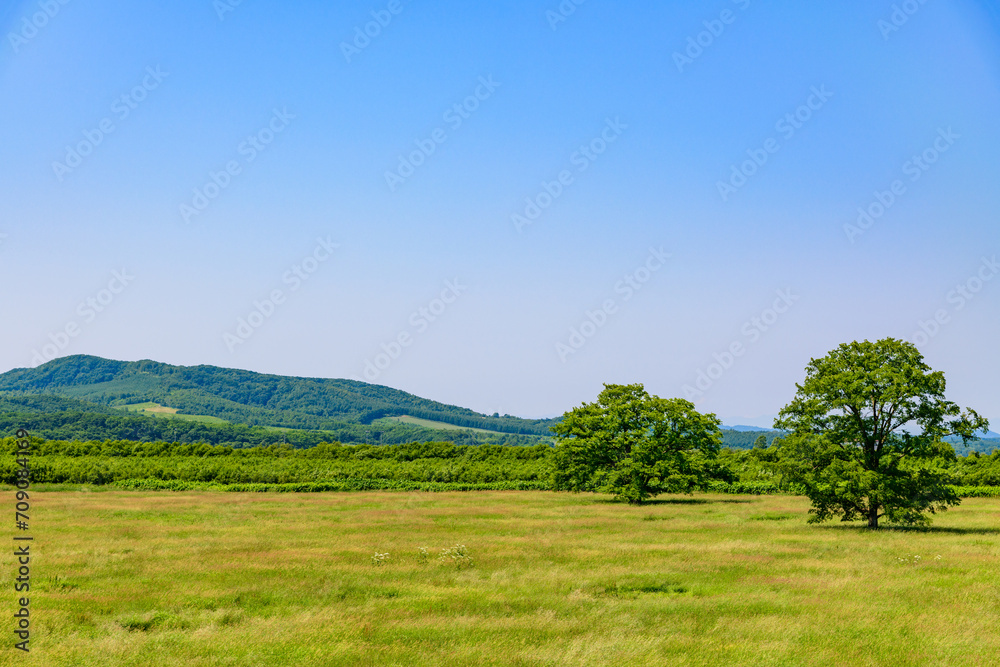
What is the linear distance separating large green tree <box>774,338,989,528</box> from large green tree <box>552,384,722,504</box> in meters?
22.6

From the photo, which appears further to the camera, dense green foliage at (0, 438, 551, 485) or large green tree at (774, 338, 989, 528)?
dense green foliage at (0, 438, 551, 485)

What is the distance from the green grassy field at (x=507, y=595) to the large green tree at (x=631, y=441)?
1974 centimetres

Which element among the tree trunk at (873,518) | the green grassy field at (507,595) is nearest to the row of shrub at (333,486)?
the green grassy field at (507,595)

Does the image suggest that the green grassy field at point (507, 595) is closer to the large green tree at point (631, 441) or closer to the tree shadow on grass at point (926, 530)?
the tree shadow on grass at point (926, 530)

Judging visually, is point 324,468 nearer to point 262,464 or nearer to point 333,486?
point 262,464

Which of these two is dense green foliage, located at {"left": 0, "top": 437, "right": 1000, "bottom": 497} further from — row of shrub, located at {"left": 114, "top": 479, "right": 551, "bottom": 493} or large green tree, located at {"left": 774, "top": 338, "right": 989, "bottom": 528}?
large green tree, located at {"left": 774, "top": 338, "right": 989, "bottom": 528}

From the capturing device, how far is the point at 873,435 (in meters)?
40.9

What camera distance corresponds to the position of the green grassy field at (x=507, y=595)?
1650 centimetres

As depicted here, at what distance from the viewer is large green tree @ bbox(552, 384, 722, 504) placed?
64375 mm

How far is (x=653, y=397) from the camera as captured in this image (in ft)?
216

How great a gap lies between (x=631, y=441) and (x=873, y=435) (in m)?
25.8

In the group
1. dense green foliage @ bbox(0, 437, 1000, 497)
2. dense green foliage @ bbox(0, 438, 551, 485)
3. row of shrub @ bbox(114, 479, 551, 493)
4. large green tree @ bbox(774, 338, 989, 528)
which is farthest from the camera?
dense green foliage @ bbox(0, 438, 551, 485)

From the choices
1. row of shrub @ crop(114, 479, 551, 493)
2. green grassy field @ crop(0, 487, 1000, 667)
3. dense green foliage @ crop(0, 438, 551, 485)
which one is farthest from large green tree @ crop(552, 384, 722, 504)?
green grassy field @ crop(0, 487, 1000, 667)

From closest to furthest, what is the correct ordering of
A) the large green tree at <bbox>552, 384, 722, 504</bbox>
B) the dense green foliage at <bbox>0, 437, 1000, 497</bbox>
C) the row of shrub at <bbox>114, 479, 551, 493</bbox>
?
the large green tree at <bbox>552, 384, 722, 504</bbox> < the row of shrub at <bbox>114, 479, 551, 493</bbox> < the dense green foliage at <bbox>0, 437, 1000, 497</bbox>
